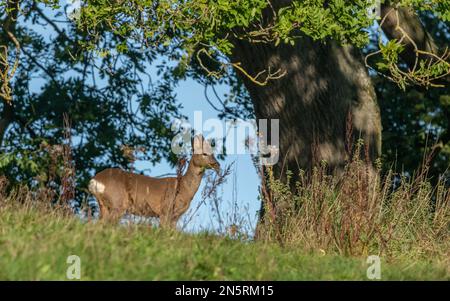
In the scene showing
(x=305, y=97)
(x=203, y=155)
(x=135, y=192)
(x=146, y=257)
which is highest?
(x=305, y=97)

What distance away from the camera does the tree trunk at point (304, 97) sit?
14.8 m

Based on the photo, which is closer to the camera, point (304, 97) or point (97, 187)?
point (97, 187)

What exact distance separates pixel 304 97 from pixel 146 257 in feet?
24.3

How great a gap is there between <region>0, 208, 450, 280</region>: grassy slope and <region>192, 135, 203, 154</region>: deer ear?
13.7 feet

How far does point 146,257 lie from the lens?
7953 millimetres

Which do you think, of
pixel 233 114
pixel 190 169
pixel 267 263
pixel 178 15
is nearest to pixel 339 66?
pixel 190 169

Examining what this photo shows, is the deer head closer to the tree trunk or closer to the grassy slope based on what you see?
the tree trunk

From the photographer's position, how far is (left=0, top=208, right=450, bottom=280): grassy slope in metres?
7.39

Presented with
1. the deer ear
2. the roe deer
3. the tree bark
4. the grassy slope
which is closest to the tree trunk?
the tree bark

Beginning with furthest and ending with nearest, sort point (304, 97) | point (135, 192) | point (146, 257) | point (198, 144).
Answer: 1. point (304, 97)
2. point (198, 144)
3. point (135, 192)
4. point (146, 257)

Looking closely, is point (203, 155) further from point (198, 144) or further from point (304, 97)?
point (304, 97)

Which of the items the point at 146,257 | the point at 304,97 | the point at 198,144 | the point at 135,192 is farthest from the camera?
the point at 304,97

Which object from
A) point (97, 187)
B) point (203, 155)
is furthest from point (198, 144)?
point (97, 187)
